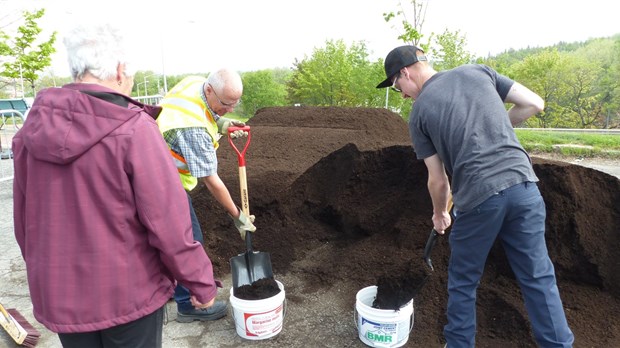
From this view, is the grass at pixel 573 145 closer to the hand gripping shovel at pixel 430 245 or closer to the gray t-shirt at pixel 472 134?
the hand gripping shovel at pixel 430 245

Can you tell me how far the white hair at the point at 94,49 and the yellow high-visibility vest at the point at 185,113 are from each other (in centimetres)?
117

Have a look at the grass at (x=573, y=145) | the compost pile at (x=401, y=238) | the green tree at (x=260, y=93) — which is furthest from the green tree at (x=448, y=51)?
the green tree at (x=260, y=93)

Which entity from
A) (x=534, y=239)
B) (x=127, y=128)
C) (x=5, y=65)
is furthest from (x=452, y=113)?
(x=5, y=65)

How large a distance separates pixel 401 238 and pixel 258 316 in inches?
61.1

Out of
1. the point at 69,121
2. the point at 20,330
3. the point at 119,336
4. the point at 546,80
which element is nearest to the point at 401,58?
the point at 69,121

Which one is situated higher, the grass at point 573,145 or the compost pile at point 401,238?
the compost pile at point 401,238

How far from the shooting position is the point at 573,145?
441 inches

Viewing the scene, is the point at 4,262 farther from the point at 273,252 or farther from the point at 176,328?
the point at 273,252

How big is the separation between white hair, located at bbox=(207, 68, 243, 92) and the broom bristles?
6.94ft

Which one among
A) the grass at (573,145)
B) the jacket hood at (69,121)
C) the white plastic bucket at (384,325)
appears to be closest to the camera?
the jacket hood at (69,121)

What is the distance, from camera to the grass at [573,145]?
10500mm

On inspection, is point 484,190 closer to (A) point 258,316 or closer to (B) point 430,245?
(B) point 430,245

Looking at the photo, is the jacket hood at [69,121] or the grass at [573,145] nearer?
the jacket hood at [69,121]

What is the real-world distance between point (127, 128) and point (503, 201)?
1.79 metres
